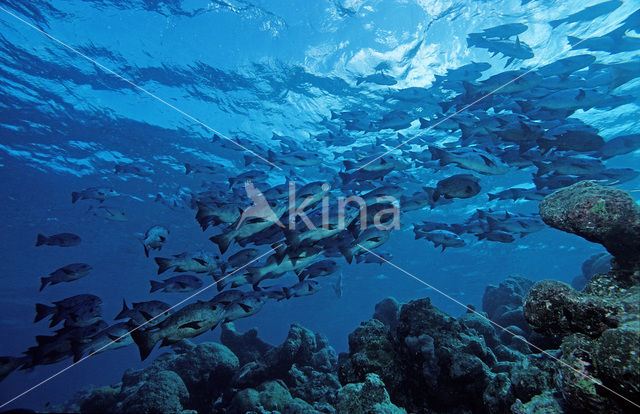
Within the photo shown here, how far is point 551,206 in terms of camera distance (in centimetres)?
392

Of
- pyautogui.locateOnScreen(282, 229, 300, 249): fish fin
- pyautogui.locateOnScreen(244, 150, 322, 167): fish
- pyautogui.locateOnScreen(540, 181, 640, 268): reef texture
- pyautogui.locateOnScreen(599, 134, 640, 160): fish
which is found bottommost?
pyautogui.locateOnScreen(282, 229, 300, 249): fish fin

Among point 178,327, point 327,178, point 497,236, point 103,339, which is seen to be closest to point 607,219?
point 178,327

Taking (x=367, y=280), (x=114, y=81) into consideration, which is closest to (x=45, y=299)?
(x=114, y=81)

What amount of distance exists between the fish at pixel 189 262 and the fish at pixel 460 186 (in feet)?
15.9

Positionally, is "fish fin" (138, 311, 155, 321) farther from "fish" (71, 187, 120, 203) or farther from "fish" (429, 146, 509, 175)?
"fish" (429, 146, 509, 175)

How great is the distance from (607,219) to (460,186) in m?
2.38

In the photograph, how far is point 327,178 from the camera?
21.2 m

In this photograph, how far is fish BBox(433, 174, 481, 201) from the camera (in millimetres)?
5543

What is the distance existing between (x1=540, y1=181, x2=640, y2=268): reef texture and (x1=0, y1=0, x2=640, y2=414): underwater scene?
0.8 inches

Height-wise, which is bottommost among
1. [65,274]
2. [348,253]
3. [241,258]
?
[65,274]

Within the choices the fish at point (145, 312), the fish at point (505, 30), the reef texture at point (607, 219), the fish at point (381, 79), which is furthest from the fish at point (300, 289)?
the fish at point (505, 30)

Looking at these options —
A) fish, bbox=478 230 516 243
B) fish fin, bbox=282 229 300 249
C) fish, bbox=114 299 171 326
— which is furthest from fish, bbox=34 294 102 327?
fish, bbox=478 230 516 243

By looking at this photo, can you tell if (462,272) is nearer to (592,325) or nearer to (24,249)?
(592,325)

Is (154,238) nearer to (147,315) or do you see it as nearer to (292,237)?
Result: (147,315)
